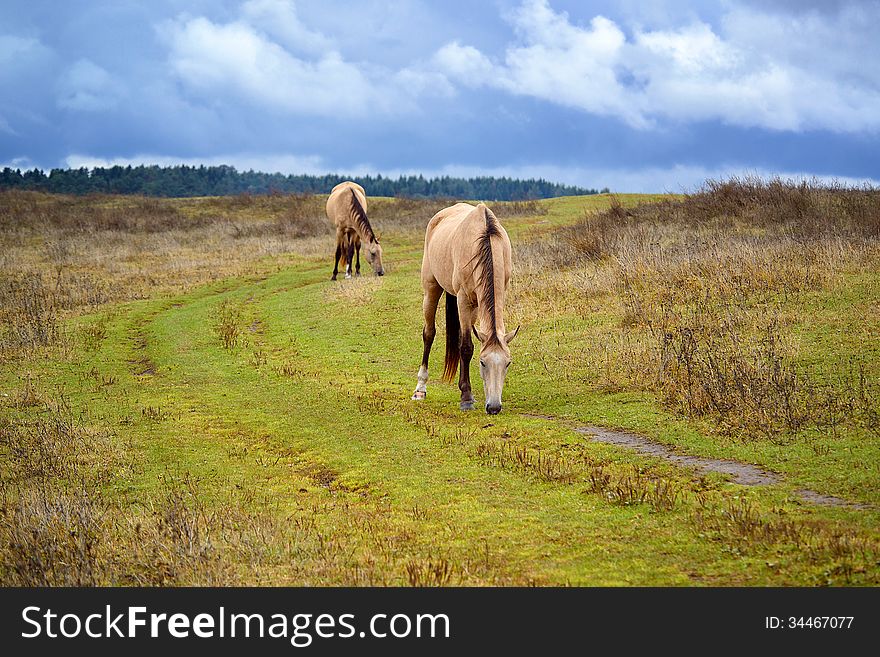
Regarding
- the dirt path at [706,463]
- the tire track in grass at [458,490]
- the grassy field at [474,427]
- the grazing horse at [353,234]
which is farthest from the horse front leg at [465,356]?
the grazing horse at [353,234]

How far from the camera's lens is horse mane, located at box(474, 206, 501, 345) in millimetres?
10005

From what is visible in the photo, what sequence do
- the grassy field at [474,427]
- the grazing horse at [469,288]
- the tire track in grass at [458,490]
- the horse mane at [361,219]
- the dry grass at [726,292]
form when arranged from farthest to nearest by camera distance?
1. the horse mane at [361,219]
2. the grazing horse at [469,288]
3. the dry grass at [726,292]
4. the grassy field at [474,427]
5. the tire track in grass at [458,490]

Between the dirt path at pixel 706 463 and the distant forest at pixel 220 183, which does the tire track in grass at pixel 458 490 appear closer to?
the dirt path at pixel 706 463

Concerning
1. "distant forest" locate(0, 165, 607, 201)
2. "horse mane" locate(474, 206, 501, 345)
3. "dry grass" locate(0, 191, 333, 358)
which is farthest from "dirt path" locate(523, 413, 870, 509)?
"distant forest" locate(0, 165, 607, 201)

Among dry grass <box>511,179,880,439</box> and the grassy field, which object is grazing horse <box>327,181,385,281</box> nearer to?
the grassy field

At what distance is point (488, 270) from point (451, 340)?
2.09 m

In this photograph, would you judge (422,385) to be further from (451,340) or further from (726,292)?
(726,292)

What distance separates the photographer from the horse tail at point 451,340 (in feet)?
40.0

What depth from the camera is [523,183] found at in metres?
149

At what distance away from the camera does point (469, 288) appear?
10.9 meters

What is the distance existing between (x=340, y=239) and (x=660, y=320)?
45.2ft

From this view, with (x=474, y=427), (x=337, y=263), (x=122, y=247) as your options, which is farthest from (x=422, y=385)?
(x=122, y=247)

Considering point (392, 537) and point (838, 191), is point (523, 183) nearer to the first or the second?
point (838, 191)
